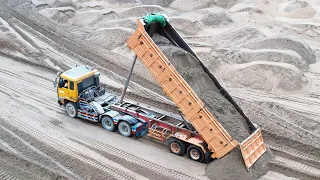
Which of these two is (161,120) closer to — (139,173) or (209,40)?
(139,173)

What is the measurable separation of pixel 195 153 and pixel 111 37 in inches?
462

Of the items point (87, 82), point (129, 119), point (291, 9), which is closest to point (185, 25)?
point (291, 9)

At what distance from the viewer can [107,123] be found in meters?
13.7

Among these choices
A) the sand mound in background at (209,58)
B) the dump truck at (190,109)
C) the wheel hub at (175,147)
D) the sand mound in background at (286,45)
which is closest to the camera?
→ the dump truck at (190,109)

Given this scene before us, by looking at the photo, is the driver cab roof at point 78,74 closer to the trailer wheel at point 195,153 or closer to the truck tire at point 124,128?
the truck tire at point 124,128

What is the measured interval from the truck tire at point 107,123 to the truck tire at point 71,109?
1284 millimetres

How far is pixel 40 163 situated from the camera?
11.8 m

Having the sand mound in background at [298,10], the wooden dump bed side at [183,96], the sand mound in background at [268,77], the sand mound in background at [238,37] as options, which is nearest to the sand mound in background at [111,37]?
the sand mound in background at [238,37]

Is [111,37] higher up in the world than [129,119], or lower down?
lower down

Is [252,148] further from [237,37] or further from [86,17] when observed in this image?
[86,17]

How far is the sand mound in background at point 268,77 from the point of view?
1742cm

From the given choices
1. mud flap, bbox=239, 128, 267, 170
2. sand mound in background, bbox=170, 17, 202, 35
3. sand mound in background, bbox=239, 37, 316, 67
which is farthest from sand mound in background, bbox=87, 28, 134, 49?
mud flap, bbox=239, 128, 267, 170

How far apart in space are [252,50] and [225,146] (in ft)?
33.1

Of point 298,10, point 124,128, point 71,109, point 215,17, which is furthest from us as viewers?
point 298,10
